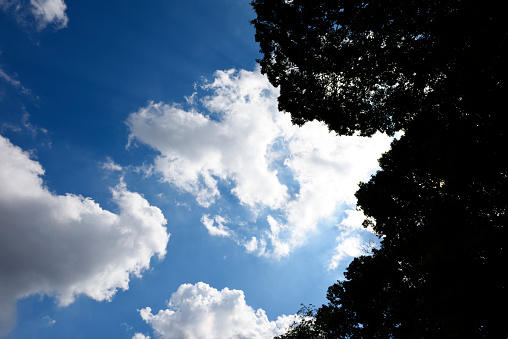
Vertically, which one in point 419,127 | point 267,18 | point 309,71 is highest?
point 267,18

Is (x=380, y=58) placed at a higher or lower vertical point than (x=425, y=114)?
higher

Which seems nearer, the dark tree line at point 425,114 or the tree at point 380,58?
the tree at point 380,58

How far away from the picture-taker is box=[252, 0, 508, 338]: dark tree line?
9.02m

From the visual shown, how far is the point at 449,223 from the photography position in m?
10.6

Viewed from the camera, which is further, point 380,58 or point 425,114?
point 425,114

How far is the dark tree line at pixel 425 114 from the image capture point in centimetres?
902

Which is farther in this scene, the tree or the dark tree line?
the dark tree line

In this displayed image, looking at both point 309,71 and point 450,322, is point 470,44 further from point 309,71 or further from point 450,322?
point 450,322

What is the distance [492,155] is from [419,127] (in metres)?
3.22

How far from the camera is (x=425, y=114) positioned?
1190cm

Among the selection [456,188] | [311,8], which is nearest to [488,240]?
[456,188]

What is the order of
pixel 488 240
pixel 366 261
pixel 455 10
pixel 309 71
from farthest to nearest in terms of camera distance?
pixel 366 261, pixel 309 71, pixel 488 240, pixel 455 10

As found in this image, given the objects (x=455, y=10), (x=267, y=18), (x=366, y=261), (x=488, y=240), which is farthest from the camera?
(x=366, y=261)

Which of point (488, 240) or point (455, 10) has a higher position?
point (455, 10)
